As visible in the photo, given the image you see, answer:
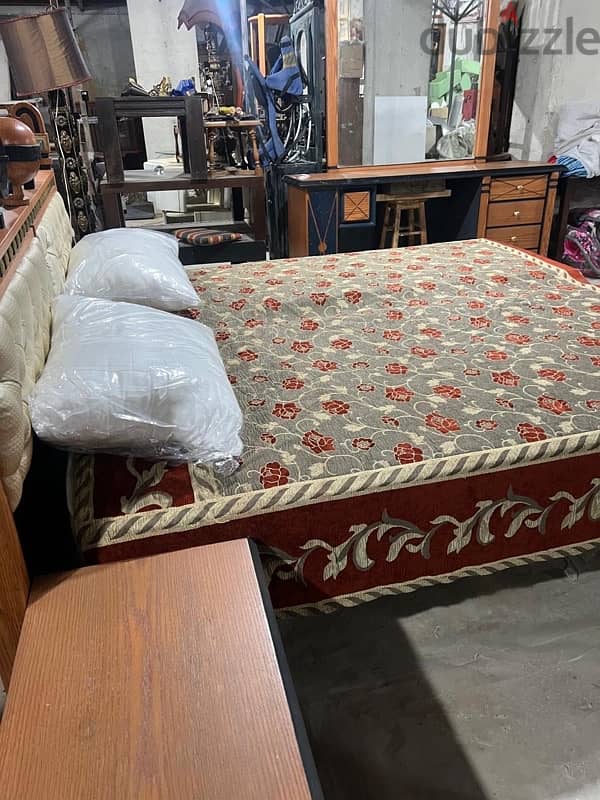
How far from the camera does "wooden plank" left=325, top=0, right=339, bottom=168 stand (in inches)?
134

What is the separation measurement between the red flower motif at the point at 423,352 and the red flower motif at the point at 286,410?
438 mm

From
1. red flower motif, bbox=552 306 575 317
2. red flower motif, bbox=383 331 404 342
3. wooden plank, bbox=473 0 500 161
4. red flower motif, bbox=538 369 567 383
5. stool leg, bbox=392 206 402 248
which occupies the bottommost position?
stool leg, bbox=392 206 402 248

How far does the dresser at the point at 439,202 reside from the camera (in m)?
3.52

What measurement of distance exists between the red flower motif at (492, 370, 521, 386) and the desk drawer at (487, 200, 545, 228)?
263cm

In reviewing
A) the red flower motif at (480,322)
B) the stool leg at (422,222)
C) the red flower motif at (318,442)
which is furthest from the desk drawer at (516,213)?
the red flower motif at (318,442)

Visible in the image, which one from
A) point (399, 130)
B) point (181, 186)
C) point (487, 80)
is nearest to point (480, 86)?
point (487, 80)

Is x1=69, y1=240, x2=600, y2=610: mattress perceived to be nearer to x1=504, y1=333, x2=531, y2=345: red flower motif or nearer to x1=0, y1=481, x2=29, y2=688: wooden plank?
x1=504, y1=333, x2=531, y2=345: red flower motif

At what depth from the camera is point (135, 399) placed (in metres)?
1.07

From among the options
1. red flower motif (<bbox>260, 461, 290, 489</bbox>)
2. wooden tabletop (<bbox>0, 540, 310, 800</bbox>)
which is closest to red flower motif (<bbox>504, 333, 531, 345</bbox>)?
red flower motif (<bbox>260, 461, 290, 489</bbox>)

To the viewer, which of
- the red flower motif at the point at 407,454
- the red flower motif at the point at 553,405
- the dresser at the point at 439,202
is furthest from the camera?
the dresser at the point at 439,202

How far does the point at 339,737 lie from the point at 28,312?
3.41 ft

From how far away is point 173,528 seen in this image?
1.04 meters

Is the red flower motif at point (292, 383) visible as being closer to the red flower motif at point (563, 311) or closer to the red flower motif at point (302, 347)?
the red flower motif at point (302, 347)

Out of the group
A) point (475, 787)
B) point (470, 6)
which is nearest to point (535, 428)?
point (475, 787)
